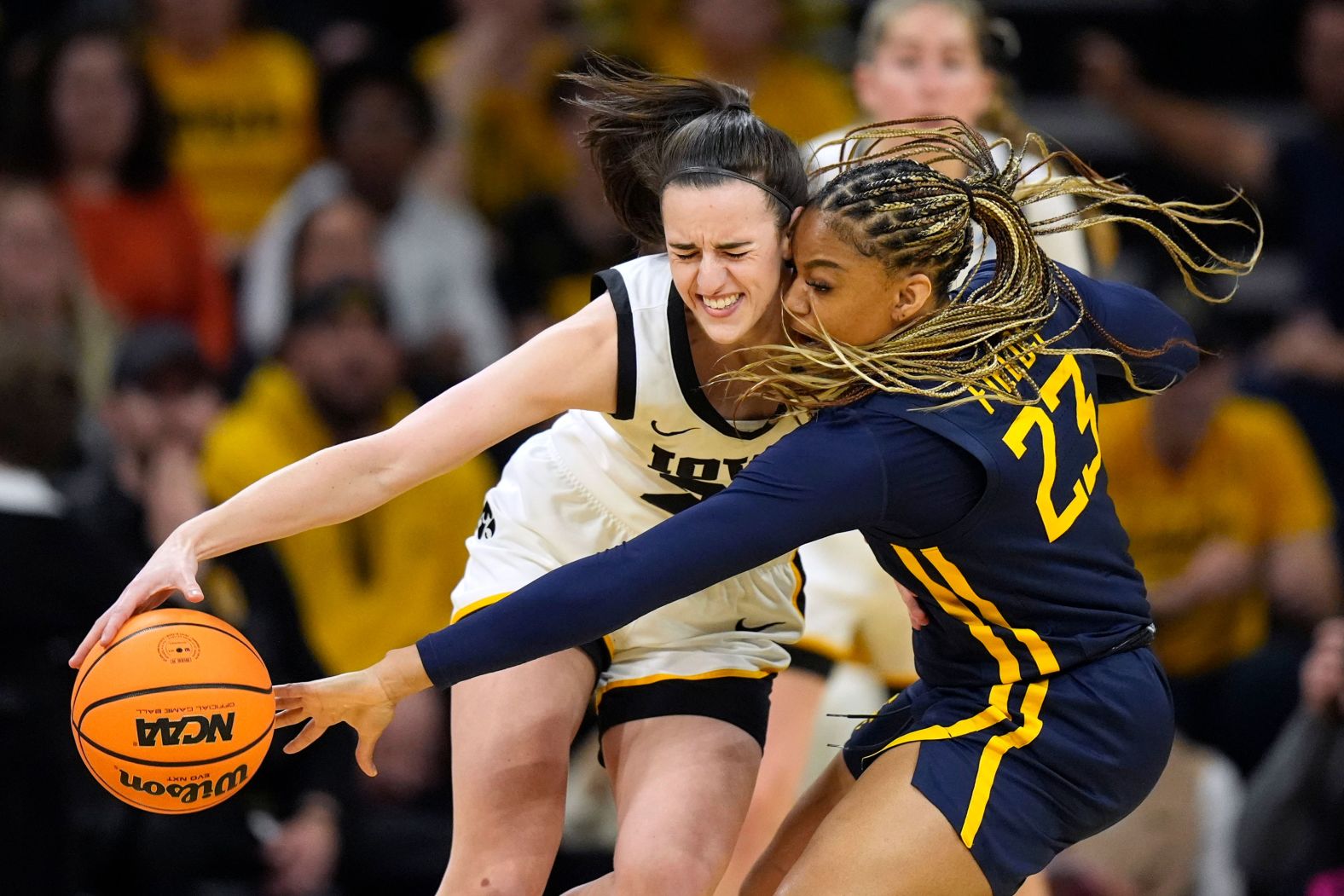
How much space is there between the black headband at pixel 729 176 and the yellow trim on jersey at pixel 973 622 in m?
0.65

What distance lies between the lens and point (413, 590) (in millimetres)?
6449

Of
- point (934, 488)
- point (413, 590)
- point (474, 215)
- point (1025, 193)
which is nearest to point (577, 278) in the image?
point (474, 215)

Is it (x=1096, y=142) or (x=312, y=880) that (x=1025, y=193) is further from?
(x=1096, y=142)

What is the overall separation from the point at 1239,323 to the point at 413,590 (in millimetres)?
4101

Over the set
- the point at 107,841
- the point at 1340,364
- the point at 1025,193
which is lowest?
the point at 107,841

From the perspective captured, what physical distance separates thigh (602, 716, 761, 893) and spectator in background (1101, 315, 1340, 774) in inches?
127

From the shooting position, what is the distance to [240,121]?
24.6 feet

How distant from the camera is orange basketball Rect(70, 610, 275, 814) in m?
3.36

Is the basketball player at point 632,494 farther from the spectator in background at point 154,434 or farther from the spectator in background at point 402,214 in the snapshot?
the spectator in background at point 402,214

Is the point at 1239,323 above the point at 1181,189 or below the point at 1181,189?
below

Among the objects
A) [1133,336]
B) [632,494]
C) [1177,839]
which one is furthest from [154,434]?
[1133,336]

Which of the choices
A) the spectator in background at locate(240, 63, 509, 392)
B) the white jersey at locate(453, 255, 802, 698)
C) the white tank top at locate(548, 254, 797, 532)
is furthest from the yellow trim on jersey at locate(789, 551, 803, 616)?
the spectator in background at locate(240, 63, 509, 392)

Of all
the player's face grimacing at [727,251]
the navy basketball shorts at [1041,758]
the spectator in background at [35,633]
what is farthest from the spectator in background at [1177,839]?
the player's face grimacing at [727,251]

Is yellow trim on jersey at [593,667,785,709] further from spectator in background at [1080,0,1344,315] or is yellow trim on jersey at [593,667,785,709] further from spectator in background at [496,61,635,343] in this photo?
spectator in background at [1080,0,1344,315]
